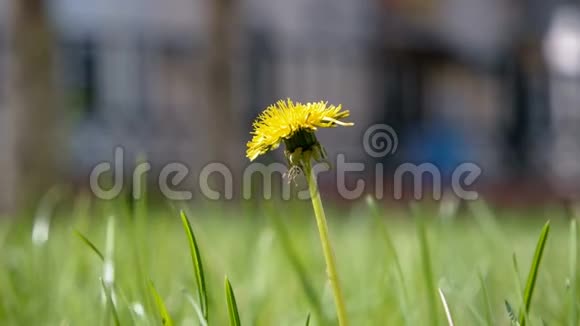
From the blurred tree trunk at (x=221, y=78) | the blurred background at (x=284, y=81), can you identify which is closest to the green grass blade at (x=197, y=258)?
the blurred background at (x=284, y=81)

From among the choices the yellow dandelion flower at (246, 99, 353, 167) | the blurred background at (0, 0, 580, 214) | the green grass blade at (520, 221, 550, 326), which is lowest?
the blurred background at (0, 0, 580, 214)

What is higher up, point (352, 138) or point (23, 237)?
point (23, 237)

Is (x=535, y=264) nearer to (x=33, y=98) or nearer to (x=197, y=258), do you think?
(x=197, y=258)

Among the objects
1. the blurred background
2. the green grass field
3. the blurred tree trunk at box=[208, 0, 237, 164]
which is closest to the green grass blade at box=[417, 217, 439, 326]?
the green grass field

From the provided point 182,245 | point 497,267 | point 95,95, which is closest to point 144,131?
point 95,95

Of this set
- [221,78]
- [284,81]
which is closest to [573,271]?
[221,78]

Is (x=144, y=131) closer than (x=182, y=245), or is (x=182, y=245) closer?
(x=182, y=245)

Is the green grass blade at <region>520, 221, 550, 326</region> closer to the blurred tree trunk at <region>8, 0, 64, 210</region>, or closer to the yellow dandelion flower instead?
the yellow dandelion flower

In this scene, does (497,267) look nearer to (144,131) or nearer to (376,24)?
(144,131)
